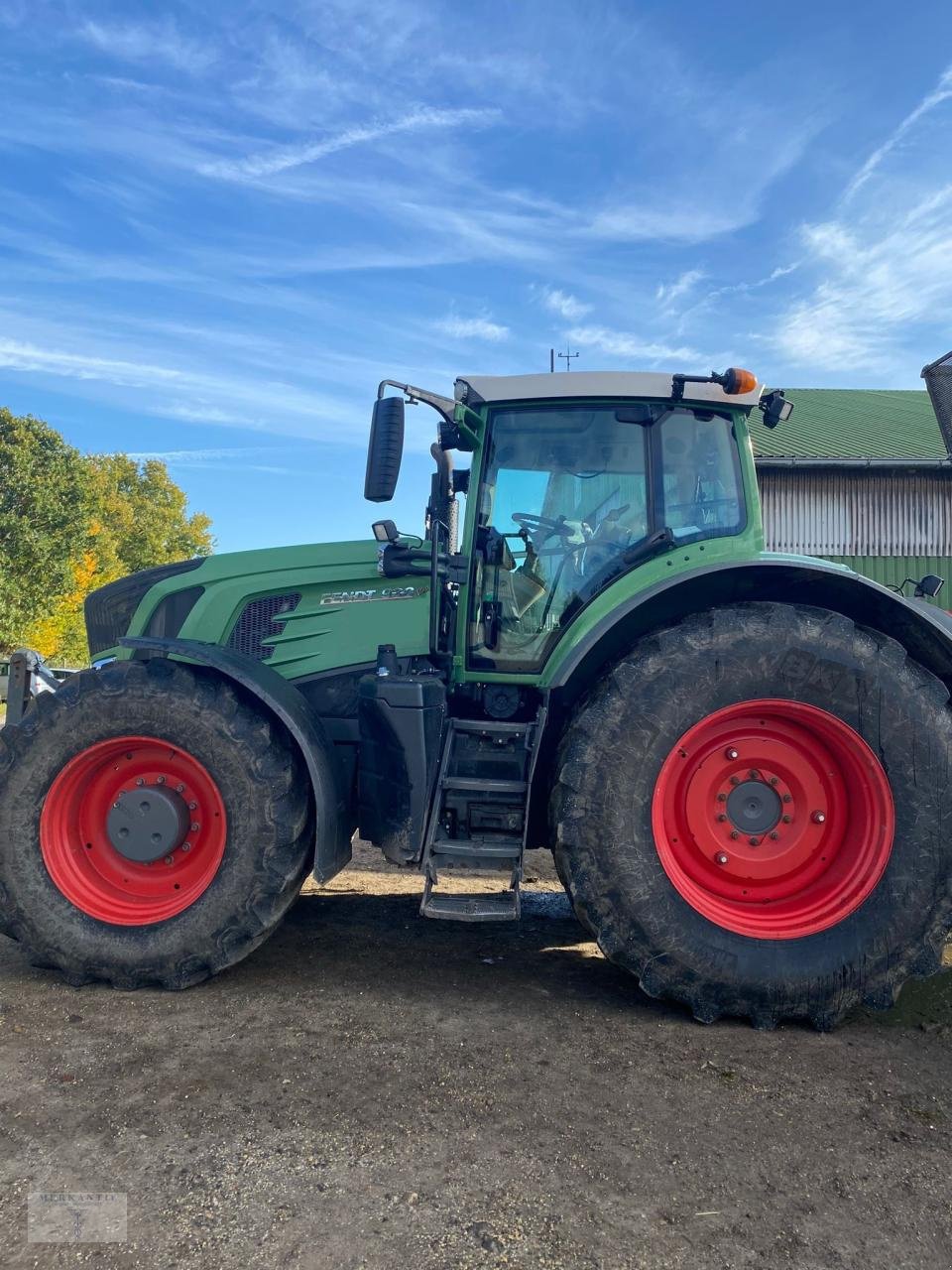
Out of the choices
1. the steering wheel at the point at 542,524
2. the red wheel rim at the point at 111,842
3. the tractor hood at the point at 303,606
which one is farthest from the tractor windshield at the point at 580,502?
the red wheel rim at the point at 111,842

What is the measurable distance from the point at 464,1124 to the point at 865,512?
12.9 metres

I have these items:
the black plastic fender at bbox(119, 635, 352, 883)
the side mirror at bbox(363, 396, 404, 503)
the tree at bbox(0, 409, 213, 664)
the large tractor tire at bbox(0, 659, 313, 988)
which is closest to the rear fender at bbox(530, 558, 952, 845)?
the black plastic fender at bbox(119, 635, 352, 883)

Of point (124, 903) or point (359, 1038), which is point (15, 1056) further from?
point (359, 1038)

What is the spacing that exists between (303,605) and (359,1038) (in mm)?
1914

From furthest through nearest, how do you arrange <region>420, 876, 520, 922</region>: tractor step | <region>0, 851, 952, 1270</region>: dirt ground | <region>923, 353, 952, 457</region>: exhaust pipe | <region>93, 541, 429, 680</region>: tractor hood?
<region>923, 353, 952, 457</region>: exhaust pipe → <region>93, 541, 429, 680</region>: tractor hood → <region>420, 876, 520, 922</region>: tractor step → <region>0, 851, 952, 1270</region>: dirt ground

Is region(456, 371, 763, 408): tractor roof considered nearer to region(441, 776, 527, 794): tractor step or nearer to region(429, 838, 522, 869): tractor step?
region(441, 776, 527, 794): tractor step

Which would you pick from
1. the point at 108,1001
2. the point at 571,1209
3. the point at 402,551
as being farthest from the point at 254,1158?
the point at 402,551

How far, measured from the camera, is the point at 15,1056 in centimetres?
272

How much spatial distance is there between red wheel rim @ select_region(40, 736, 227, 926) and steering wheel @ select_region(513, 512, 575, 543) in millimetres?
1700

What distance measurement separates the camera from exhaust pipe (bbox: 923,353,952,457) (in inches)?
173

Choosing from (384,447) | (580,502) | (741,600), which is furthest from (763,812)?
(384,447)

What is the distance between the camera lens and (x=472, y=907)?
321cm

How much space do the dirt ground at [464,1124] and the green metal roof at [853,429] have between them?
993 centimetres

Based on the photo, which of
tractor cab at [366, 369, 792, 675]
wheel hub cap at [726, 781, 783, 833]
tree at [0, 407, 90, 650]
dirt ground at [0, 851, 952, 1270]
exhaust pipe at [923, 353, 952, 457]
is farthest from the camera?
tree at [0, 407, 90, 650]
